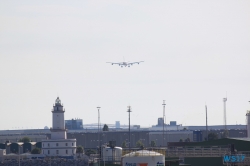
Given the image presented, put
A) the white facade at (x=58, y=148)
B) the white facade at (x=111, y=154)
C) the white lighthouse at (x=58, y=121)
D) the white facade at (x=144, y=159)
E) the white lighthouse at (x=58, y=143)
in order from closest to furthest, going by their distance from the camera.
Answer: the white facade at (x=144, y=159)
the white facade at (x=111, y=154)
the white lighthouse at (x=58, y=121)
the white lighthouse at (x=58, y=143)
the white facade at (x=58, y=148)

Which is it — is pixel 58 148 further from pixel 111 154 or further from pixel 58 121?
pixel 111 154

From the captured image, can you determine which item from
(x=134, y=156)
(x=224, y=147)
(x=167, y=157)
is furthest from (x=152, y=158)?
(x=224, y=147)

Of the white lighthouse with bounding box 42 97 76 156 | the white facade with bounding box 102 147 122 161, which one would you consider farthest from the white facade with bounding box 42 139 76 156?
the white facade with bounding box 102 147 122 161

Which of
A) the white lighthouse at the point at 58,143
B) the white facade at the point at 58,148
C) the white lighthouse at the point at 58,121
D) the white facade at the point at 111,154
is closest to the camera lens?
the white facade at the point at 111,154

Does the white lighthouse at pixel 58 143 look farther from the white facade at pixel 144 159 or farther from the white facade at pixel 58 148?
the white facade at pixel 144 159

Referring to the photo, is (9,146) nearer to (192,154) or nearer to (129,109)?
(129,109)

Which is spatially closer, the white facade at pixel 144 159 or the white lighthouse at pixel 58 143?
the white facade at pixel 144 159

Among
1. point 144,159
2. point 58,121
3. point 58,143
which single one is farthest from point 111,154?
point 58,143

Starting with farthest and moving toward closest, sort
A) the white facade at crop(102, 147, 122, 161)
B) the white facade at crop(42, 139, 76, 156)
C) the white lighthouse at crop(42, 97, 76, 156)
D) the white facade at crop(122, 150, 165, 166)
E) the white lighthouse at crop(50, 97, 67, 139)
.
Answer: the white facade at crop(42, 139, 76, 156) → the white lighthouse at crop(42, 97, 76, 156) → the white lighthouse at crop(50, 97, 67, 139) → the white facade at crop(102, 147, 122, 161) → the white facade at crop(122, 150, 165, 166)

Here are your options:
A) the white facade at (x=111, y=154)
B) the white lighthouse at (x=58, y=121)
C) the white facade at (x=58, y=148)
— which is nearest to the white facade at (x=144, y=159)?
the white facade at (x=111, y=154)

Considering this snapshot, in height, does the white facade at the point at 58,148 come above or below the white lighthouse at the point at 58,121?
below

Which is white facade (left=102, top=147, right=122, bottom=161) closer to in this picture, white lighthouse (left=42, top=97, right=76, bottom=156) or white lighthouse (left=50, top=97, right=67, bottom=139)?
white lighthouse (left=50, top=97, right=67, bottom=139)
